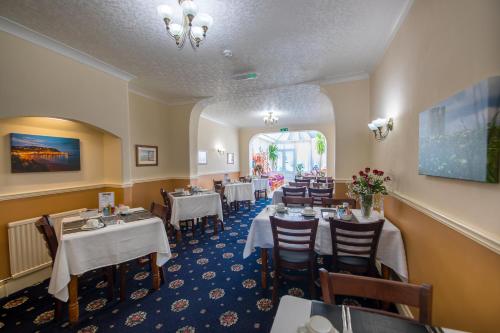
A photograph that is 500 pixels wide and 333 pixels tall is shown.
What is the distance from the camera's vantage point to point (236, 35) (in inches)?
99.3

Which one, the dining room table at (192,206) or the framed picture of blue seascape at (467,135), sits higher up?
the framed picture of blue seascape at (467,135)

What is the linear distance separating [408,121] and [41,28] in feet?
13.9

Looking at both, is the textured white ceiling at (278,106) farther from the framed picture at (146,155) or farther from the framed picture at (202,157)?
the framed picture at (146,155)

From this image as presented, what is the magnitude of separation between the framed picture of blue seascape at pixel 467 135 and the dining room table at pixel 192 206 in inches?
136

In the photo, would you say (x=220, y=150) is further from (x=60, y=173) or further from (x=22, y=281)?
(x=22, y=281)

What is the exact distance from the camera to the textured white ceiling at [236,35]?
206cm

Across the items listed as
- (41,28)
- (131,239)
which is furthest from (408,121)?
(41,28)

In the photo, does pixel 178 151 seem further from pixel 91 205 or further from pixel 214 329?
pixel 214 329

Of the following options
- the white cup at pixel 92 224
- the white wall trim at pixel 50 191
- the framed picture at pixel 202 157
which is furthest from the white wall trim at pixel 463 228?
the framed picture at pixel 202 157

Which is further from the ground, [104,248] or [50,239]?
[50,239]

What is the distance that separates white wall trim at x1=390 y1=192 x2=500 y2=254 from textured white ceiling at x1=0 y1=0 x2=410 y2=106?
2.02 m

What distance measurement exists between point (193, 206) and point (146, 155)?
5.99ft

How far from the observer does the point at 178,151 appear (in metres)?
5.27

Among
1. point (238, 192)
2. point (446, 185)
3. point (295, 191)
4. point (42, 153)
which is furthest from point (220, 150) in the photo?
point (446, 185)
